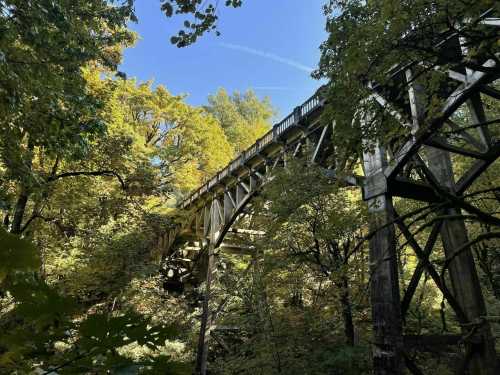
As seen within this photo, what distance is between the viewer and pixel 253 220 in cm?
1090

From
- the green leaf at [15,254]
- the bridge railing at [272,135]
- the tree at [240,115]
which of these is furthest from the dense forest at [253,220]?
the tree at [240,115]

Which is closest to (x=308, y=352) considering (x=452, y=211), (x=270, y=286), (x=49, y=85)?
(x=270, y=286)

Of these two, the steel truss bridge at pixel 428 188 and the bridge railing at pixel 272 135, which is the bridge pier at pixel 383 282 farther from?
the bridge railing at pixel 272 135

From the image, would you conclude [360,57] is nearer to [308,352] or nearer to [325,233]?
[325,233]

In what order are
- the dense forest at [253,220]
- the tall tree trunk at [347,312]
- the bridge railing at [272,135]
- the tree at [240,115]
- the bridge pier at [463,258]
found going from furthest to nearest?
1. the tree at [240,115]
2. the bridge railing at [272,135]
3. the tall tree trunk at [347,312]
4. the bridge pier at [463,258]
5. the dense forest at [253,220]

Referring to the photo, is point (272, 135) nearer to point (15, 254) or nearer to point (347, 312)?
point (347, 312)

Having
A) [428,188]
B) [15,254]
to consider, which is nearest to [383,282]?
[428,188]

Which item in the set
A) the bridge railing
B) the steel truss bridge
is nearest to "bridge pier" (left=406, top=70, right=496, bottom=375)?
the steel truss bridge

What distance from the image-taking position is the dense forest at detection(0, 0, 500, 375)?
1.03 meters

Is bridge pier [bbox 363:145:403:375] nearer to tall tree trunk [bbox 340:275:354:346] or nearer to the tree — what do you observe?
tall tree trunk [bbox 340:275:354:346]

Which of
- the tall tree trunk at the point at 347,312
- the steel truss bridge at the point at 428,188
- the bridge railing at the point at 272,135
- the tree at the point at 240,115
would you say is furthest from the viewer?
the tree at the point at 240,115

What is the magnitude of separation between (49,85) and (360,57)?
4.69 meters

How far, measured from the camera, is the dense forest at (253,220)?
1.03m

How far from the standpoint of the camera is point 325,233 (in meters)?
7.90
